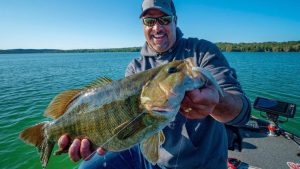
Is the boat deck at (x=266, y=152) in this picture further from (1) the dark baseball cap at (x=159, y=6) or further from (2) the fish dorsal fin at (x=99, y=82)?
(2) the fish dorsal fin at (x=99, y=82)

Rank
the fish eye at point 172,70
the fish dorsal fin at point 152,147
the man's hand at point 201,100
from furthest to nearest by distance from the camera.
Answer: the fish dorsal fin at point 152,147, the fish eye at point 172,70, the man's hand at point 201,100

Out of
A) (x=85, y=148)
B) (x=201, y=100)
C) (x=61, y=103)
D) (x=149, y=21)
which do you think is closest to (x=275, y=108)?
(x=149, y=21)

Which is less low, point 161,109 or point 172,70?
point 172,70

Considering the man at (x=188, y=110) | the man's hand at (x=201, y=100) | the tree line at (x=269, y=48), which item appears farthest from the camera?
the tree line at (x=269, y=48)

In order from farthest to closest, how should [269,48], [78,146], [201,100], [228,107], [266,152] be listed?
1. [269,48]
2. [266,152]
3. [78,146]
4. [228,107]
5. [201,100]

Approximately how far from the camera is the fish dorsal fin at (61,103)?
3.09 m

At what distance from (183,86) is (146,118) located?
19.6 inches

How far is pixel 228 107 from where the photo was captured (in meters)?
2.78

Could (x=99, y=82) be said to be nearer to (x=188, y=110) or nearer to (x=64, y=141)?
(x=64, y=141)

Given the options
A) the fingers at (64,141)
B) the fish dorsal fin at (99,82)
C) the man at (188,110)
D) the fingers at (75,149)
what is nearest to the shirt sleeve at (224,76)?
the man at (188,110)

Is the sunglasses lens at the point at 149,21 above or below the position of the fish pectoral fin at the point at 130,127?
above

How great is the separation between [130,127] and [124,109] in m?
0.22

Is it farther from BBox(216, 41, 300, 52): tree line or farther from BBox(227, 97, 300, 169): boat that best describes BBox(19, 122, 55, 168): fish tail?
BBox(216, 41, 300, 52): tree line

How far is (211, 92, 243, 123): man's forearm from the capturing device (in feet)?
9.01
